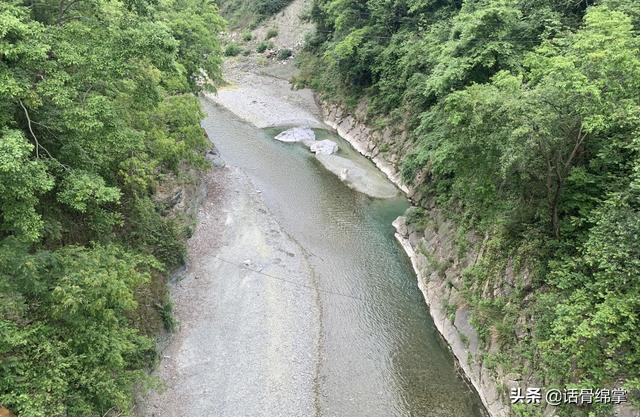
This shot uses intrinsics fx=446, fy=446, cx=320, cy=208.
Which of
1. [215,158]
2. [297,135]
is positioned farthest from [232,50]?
[215,158]

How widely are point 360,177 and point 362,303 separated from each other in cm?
1249

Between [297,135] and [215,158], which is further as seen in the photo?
[297,135]

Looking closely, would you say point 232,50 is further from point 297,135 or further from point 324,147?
point 324,147

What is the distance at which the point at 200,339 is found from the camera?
17.5 m

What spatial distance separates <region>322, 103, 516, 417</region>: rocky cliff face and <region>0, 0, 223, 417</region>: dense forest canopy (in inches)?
451

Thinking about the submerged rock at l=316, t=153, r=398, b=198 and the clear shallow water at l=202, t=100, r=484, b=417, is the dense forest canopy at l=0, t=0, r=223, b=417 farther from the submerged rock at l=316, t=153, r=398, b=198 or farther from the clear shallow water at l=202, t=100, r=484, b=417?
the submerged rock at l=316, t=153, r=398, b=198

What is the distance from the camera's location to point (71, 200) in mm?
11852

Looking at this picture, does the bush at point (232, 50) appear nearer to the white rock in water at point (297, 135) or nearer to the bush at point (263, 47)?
the bush at point (263, 47)

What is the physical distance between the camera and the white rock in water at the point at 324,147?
3491 centimetres

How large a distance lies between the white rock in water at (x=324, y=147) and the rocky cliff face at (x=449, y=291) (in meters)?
5.69

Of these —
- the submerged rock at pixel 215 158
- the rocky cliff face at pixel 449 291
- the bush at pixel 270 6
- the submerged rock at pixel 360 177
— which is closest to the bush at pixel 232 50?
the bush at pixel 270 6

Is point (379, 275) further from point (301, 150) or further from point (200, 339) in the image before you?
point (301, 150)

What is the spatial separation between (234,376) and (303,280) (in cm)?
629

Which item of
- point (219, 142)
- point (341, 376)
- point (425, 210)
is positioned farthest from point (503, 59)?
point (219, 142)
